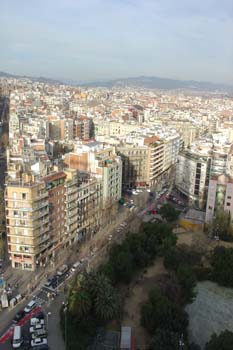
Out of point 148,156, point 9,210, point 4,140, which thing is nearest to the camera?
point 9,210

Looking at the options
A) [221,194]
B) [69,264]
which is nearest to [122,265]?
[69,264]

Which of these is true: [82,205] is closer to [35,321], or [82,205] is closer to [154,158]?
[35,321]

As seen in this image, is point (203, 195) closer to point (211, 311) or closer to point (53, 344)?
point (211, 311)

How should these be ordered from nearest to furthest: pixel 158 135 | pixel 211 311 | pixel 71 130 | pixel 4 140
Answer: pixel 211 311
pixel 158 135
pixel 4 140
pixel 71 130

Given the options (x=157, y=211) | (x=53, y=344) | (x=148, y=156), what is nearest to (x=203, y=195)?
(x=157, y=211)

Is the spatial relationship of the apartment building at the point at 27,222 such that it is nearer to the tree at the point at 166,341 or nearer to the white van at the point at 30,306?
the white van at the point at 30,306

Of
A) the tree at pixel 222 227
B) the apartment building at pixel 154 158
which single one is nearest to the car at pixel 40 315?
the tree at pixel 222 227
